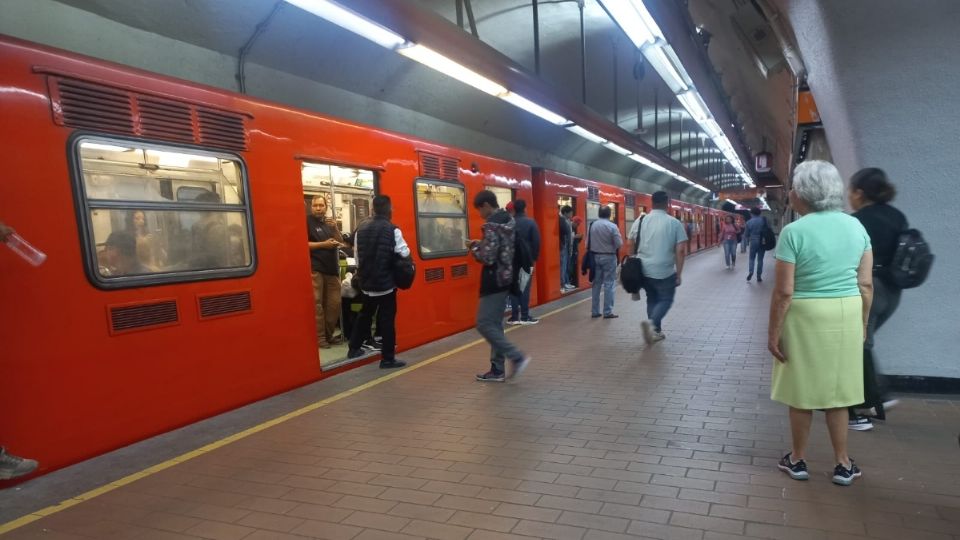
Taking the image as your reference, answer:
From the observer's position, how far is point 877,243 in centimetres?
341

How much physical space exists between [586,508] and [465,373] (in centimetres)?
267

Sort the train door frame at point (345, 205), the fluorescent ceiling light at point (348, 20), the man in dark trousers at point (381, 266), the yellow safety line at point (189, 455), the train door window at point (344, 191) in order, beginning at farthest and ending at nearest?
the train door window at point (344, 191) < the man in dark trousers at point (381, 266) < the train door frame at point (345, 205) < the fluorescent ceiling light at point (348, 20) < the yellow safety line at point (189, 455)

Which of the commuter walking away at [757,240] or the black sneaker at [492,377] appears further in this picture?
the commuter walking away at [757,240]

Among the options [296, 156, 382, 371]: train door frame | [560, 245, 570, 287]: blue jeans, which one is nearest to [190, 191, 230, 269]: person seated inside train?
[296, 156, 382, 371]: train door frame

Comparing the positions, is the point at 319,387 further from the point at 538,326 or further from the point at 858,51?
the point at 858,51

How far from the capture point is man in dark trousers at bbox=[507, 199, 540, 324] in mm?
5916

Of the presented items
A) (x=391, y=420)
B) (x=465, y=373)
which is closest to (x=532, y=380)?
(x=465, y=373)

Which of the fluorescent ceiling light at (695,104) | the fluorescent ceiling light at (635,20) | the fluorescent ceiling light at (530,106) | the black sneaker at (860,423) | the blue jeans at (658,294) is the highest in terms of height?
the fluorescent ceiling light at (635,20)

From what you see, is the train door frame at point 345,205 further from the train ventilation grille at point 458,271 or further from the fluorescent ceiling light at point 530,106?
the fluorescent ceiling light at point 530,106

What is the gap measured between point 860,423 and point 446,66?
434 centimetres

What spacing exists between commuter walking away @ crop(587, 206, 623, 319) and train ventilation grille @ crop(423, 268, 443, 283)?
2476 mm

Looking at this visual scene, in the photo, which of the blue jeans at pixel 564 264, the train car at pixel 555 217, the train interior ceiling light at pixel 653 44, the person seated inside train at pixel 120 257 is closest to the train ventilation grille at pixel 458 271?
the train car at pixel 555 217

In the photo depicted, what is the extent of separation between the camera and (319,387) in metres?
4.92

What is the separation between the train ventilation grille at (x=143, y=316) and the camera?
3430 mm
